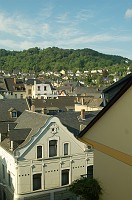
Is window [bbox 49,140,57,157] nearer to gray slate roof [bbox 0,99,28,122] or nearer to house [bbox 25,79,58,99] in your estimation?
gray slate roof [bbox 0,99,28,122]

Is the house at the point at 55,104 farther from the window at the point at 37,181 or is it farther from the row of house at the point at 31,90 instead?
the row of house at the point at 31,90

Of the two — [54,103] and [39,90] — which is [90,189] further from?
[39,90]

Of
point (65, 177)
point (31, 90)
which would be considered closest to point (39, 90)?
point (31, 90)

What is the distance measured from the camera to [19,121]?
1193 inches

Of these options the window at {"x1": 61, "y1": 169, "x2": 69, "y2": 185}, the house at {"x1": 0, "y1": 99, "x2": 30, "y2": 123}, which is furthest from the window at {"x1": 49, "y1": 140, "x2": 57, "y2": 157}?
the house at {"x1": 0, "y1": 99, "x2": 30, "y2": 123}

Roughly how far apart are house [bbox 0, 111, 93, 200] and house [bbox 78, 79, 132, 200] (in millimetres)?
13944

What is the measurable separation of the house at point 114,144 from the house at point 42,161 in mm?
13944

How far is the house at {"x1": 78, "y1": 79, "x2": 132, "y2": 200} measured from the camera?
27.4ft

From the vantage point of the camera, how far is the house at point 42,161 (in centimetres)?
2362

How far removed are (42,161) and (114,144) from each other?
15949 mm

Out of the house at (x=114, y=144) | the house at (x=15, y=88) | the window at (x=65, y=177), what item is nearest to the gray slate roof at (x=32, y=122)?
the window at (x=65, y=177)

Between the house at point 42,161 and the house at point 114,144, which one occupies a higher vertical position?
the house at point 114,144

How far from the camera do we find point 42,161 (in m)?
24.1

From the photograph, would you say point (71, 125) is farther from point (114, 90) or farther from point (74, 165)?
point (114, 90)
